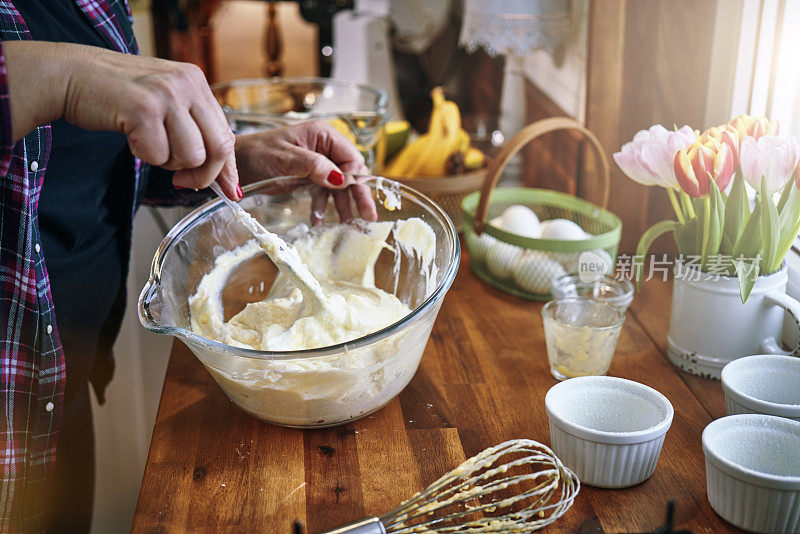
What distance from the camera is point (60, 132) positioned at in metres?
0.92

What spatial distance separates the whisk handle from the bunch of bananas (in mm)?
895

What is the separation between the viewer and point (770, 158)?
2.57 feet

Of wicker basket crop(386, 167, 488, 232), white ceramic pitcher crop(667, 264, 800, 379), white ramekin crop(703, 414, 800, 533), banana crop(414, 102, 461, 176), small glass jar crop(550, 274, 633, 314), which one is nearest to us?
white ramekin crop(703, 414, 800, 533)

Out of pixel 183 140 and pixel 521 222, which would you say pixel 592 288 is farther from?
pixel 183 140

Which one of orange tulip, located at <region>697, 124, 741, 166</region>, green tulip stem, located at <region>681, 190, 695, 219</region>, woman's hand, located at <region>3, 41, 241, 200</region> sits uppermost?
woman's hand, located at <region>3, 41, 241, 200</region>

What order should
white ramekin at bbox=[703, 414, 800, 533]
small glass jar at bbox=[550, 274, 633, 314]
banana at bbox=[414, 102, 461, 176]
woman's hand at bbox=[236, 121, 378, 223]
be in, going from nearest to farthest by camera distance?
white ramekin at bbox=[703, 414, 800, 533] → woman's hand at bbox=[236, 121, 378, 223] → small glass jar at bbox=[550, 274, 633, 314] → banana at bbox=[414, 102, 461, 176]

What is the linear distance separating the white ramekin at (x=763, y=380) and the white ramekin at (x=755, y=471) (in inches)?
2.7

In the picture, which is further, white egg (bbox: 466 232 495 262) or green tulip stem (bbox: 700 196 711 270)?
white egg (bbox: 466 232 495 262)

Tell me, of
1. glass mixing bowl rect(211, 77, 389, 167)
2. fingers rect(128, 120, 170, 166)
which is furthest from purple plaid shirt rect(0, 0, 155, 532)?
glass mixing bowl rect(211, 77, 389, 167)

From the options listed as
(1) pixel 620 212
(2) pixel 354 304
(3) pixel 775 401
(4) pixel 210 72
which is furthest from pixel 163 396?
(4) pixel 210 72

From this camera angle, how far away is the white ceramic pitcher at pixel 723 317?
2.79 ft

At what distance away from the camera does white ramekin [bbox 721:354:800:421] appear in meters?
0.75

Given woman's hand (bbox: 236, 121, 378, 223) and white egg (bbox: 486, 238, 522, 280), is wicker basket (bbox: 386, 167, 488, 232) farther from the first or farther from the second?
woman's hand (bbox: 236, 121, 378, 223)

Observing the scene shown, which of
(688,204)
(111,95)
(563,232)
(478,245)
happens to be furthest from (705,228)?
(111,95)
